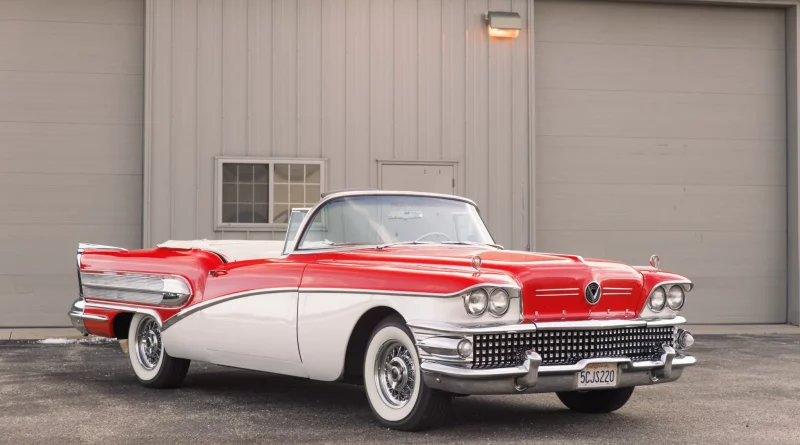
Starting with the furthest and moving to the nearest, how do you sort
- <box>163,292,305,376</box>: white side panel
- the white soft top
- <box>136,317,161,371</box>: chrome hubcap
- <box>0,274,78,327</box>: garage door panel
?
<box>0,274,78,327</box>: garage door panel → <box>136,317,161,371</box>: chrome hubcap → the white soft top → <box>163,292,305,376</box>: white side panel

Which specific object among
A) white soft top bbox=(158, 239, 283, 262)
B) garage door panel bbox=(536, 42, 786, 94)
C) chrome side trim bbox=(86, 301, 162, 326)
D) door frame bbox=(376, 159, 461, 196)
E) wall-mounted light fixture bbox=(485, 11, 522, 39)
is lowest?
chrome side trim bbox=(86, 301, 162, 326)

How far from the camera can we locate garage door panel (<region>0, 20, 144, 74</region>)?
14594mm

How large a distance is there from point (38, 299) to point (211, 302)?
24.8ft

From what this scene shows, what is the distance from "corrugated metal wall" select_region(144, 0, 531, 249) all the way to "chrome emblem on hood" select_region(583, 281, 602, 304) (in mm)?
8631

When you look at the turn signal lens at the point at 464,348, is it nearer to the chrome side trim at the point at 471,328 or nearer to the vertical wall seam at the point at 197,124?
the chrome side trim at the point at 471,328

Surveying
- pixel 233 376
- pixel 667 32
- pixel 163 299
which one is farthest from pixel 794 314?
pixel 163 299

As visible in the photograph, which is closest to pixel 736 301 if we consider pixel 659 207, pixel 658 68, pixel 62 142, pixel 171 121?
pixel 659 207

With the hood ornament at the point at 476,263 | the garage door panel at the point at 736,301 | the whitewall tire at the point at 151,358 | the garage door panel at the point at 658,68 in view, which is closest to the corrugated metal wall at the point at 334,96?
the garage door panel at the point at 658,68

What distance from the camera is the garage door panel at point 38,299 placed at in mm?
14492

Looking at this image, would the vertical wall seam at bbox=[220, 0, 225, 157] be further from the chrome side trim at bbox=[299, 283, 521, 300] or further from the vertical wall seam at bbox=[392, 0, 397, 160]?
the chrome side trim at bbox=[299, 283, 521, 300]

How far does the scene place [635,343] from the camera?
6613 millimetres

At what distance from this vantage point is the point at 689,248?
16156 mm

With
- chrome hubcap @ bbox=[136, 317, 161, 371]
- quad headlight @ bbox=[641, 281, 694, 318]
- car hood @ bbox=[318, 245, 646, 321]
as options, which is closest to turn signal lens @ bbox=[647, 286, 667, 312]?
quad headlight @ bbox=[641, 281, 694, 318]

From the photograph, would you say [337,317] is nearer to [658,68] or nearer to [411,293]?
[411,293]
